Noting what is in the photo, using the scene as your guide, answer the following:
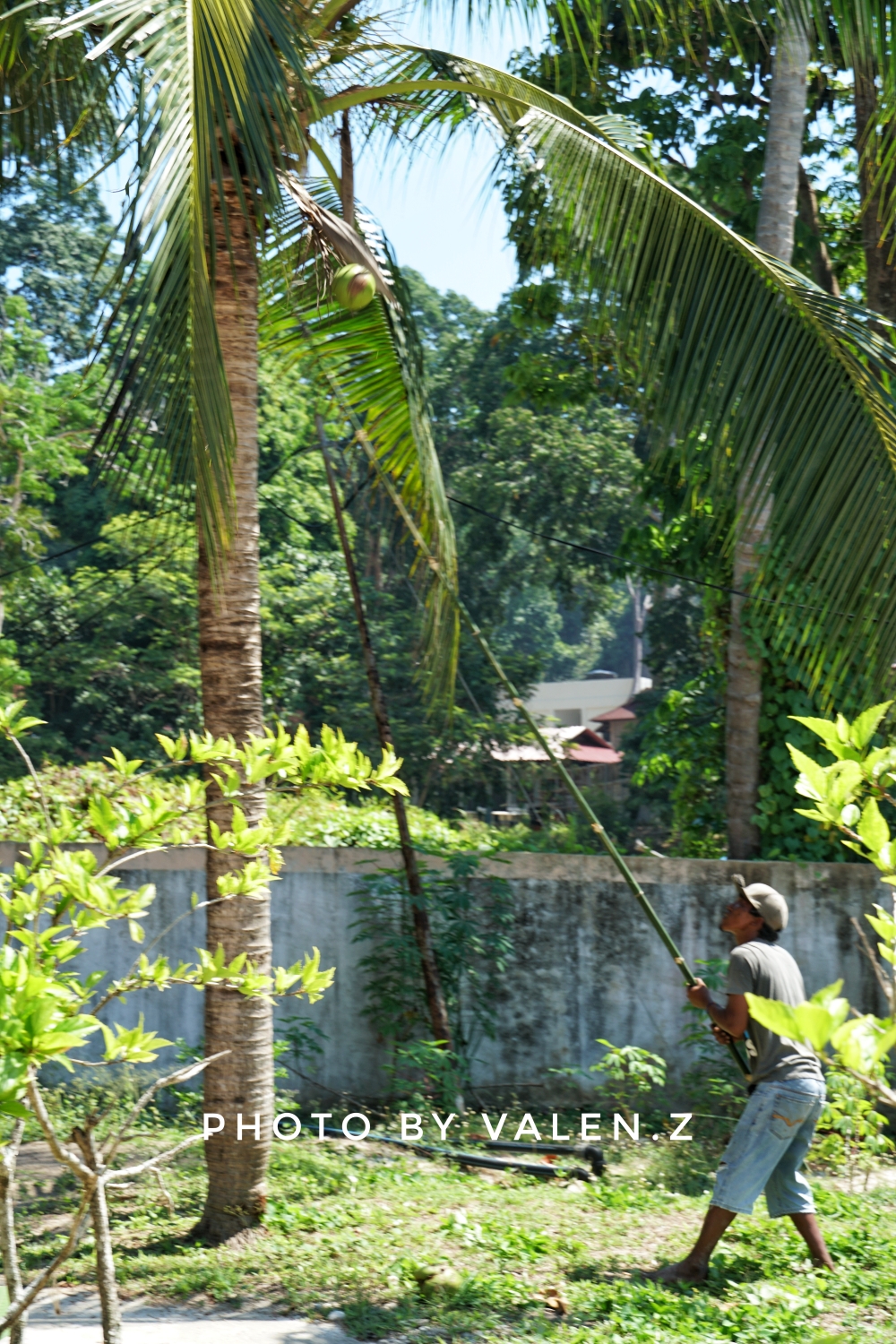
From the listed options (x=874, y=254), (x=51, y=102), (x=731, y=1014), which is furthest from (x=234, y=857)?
(x=874, y=254)

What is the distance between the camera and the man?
14.7 ft

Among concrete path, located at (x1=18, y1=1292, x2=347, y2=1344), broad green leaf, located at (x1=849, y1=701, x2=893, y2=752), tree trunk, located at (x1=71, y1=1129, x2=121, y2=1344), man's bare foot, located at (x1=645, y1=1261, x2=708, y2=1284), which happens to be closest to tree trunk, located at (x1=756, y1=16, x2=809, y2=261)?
man's bare foot, located at (x1=645, y1=1261, x2=708, y2=1284)

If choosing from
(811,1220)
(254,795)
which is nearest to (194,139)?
(254,795)

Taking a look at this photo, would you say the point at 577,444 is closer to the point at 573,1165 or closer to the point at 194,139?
the point at 573,1165

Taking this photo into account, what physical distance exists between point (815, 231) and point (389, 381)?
5.30m

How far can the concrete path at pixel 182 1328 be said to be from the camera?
4.26 metres

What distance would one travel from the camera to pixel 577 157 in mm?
5309

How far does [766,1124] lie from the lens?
451cm

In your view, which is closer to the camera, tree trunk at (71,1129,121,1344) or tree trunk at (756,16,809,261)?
tree trunk at (71,1129,121,1344)

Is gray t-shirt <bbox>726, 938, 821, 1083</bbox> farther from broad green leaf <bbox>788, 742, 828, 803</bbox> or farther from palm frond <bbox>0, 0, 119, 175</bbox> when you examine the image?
palm frond <bbox>0, 0, 119, 175</bbox>

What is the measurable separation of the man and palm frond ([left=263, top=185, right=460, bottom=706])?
7.97ft

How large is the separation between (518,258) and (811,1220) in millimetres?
5652

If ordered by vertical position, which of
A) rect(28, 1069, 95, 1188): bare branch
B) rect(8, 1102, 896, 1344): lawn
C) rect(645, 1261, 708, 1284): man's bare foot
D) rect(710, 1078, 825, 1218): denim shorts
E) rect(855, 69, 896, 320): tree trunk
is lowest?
rect(8, 1102, 896, 1344): lawn

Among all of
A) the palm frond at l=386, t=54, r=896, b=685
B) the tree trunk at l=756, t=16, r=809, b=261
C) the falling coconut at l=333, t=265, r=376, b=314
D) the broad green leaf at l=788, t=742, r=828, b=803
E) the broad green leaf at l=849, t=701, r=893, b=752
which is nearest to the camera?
the broad green leaf at l=788, t=742, r=828, b=803
